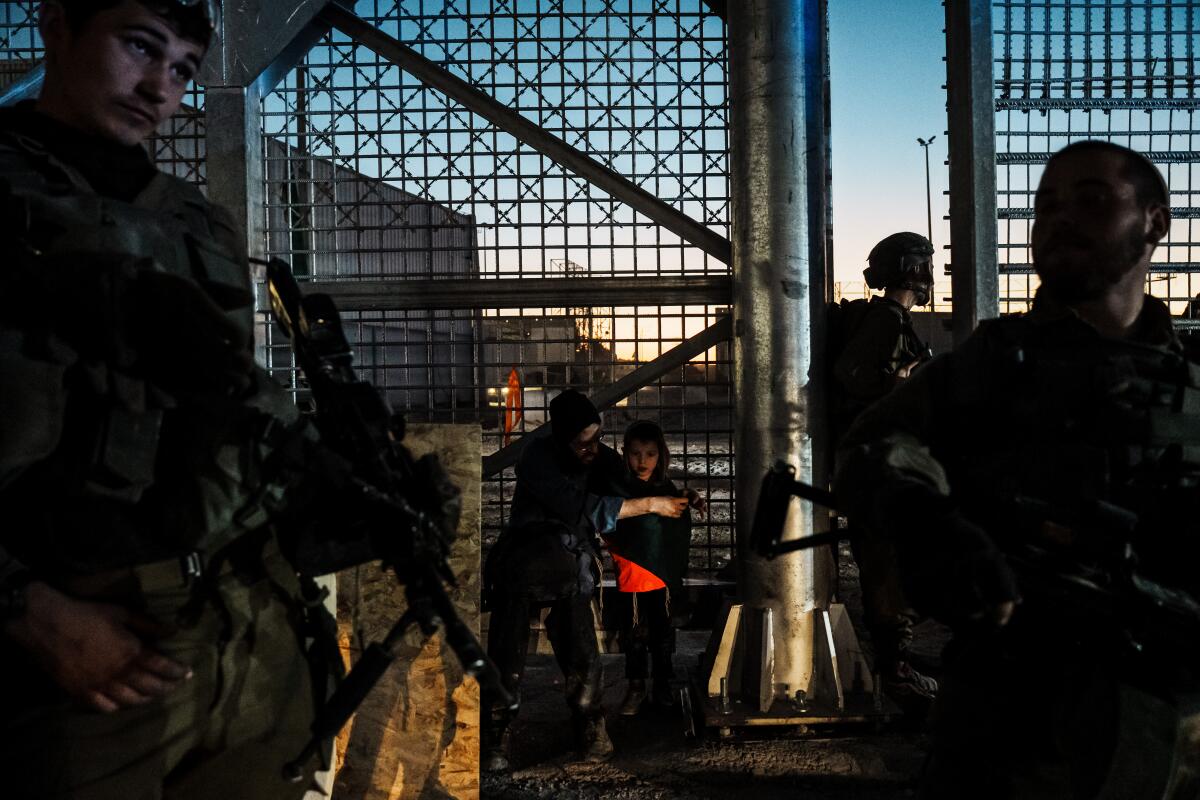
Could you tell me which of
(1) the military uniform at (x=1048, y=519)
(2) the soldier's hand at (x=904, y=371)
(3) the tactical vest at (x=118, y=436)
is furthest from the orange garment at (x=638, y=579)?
(3) the tactical vest at (x=118, y=436)

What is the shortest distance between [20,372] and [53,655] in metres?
0.40

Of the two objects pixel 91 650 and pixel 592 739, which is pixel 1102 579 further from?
pixel 592 739

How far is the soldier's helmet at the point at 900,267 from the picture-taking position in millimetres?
4781

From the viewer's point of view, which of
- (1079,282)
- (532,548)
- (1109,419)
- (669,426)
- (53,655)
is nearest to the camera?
(53,655)

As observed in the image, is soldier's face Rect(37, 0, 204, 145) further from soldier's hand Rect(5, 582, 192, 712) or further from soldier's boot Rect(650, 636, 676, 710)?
soldier's boot Rect(650, 636, 676, 710)

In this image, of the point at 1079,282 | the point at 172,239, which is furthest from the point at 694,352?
the point at 172,239

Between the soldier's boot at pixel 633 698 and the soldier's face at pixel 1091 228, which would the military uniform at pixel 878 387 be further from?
the soldier's face at pixel 1091 228

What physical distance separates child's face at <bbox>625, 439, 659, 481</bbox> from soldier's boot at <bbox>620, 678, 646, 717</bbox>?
3.16 ft

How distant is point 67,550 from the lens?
145cm

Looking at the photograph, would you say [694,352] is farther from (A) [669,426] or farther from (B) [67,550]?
(B) [67,550]

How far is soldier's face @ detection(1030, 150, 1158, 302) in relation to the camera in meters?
2.12

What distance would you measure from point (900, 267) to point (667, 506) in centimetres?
163

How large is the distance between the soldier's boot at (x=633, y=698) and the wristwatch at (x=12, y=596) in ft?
11.8

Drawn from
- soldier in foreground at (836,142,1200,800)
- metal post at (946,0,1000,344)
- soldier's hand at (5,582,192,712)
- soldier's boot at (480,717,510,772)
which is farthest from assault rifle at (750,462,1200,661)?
soldier's boot at (480,717,510,772)
